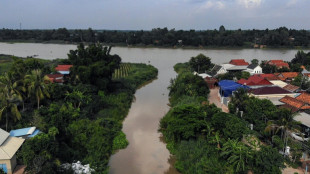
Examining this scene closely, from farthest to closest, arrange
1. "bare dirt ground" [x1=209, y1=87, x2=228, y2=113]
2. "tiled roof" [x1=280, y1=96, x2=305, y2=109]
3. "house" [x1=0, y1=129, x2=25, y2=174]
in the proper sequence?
"bare dirt ground" [x1=209, y1=87, x2=228, y2=113] < "tiled roof" [x1=280, y1=96, x2=305, y2=109] < "house" [x1=0, y1=129, x2=25, y2=174]

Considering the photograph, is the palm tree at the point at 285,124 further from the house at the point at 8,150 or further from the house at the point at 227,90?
the house at the point at 8,150

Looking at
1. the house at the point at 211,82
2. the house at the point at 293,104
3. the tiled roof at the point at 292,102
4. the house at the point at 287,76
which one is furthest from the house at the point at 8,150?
the house at the point at 287,76

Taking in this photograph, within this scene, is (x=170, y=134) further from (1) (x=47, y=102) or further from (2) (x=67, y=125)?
(1) (x=47, y=102)

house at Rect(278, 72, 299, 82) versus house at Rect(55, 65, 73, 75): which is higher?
house at Rect(55, 65, 73, 75)

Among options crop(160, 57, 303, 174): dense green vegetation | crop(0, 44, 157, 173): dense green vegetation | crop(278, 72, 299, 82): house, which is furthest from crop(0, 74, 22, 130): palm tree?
crop(278, 72, 299, 82): house

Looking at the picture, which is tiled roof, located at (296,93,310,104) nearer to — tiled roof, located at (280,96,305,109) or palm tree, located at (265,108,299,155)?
tiled roof, located at (280,96,305,109)
